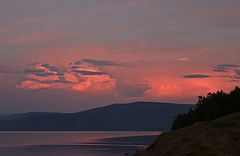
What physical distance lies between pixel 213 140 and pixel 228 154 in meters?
9.67

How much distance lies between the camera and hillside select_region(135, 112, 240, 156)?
51.0m

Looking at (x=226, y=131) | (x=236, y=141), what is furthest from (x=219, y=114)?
(x=236, y=141)

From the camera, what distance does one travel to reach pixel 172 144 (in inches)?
2397

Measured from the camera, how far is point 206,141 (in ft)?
188

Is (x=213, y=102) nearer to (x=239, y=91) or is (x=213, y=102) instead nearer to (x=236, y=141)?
(x=239, y=91)

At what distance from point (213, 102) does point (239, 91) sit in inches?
378

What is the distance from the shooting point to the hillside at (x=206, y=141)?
5099 cm

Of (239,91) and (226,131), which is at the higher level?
(239,91)

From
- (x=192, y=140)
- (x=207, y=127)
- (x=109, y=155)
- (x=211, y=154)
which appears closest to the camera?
(x=211, y=154)

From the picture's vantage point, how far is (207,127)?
230 feet

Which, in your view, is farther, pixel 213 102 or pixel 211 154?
pixel 213 102

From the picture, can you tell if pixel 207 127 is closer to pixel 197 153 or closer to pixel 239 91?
pixel 197 153

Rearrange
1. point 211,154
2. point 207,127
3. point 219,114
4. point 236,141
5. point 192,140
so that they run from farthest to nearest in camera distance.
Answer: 1. point 219,114
2. point 207,127
3. point 192,140
4. point 236,141
5. point 211,154

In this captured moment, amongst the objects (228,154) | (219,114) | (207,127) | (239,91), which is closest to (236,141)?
(228,154)
